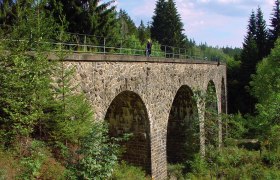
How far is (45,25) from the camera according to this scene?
27.2 ft

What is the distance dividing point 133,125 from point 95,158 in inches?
307

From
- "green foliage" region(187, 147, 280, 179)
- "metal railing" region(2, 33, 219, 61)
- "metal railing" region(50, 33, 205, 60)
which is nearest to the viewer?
"metal railing" region(2, 33, 219, 61)

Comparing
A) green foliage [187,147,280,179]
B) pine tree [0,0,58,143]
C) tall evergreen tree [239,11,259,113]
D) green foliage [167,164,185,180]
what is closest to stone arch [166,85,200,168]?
green foliage [167,164,185,180]

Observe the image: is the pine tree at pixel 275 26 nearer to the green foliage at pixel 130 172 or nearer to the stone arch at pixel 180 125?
the stone arch at pixel 180 125

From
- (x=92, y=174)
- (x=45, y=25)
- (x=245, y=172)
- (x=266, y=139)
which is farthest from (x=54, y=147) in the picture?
(x=266, y=139)

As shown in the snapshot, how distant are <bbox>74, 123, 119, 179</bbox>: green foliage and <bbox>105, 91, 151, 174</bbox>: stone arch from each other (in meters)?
6.63

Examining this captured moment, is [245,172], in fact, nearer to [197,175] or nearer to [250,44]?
[197,175]

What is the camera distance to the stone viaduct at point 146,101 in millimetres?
11133

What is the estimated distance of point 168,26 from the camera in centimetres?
5650

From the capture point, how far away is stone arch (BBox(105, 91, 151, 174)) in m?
15.3

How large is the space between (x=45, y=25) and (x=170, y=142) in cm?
1607

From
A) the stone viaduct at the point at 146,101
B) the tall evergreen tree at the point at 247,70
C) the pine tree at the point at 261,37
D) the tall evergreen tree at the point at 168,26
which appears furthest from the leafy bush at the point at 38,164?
the tall evergreen tree at the point at 168,26

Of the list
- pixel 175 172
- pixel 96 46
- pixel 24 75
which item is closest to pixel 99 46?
pixel 96 46

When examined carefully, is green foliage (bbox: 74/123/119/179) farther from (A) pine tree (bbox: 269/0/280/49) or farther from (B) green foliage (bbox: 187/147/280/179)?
(A) pine tree (bbox: 269/0/280/49)
